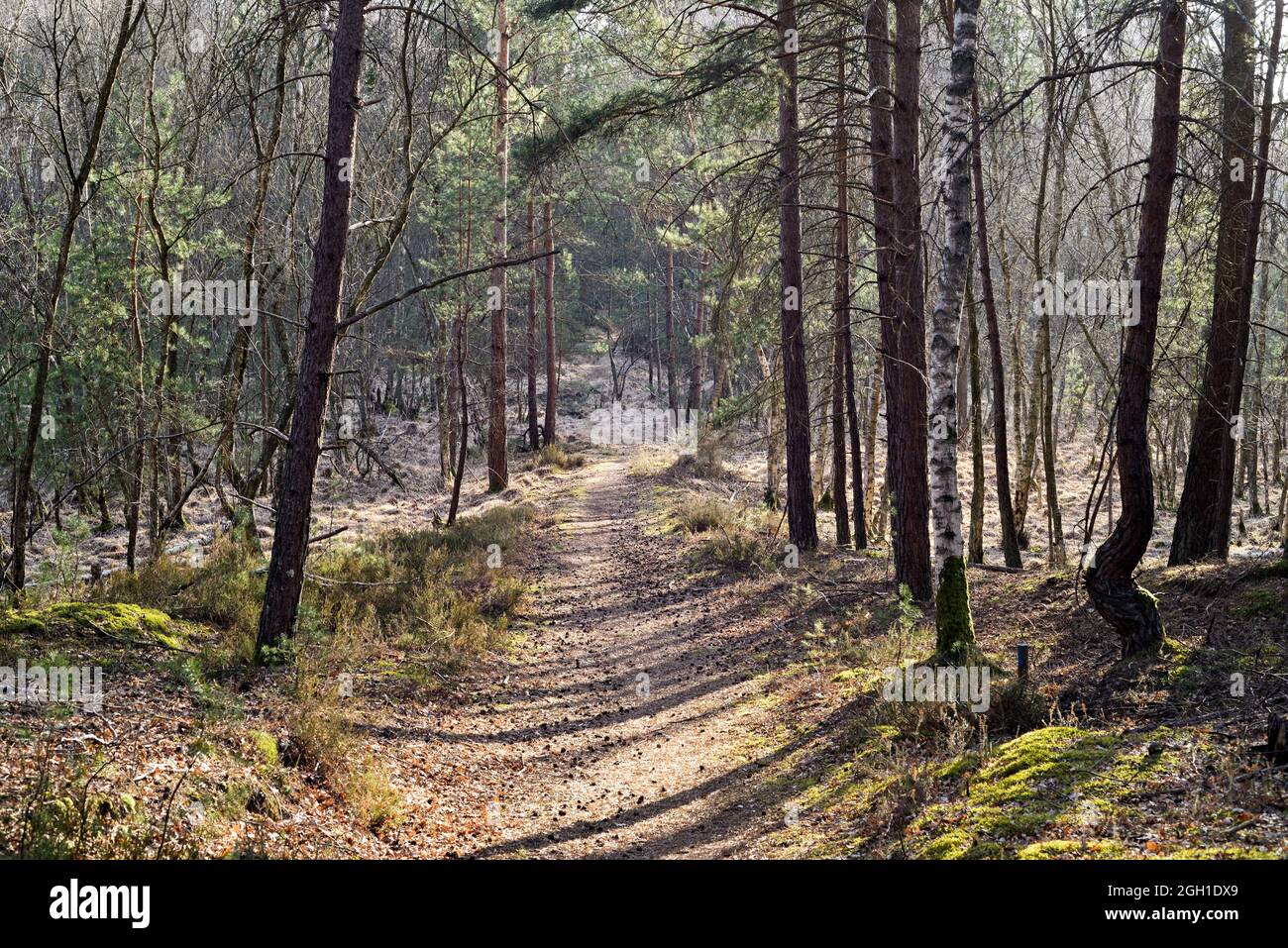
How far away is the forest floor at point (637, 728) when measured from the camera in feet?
14.8

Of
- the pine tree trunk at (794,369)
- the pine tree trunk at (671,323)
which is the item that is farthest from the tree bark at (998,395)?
the pine tree trunk at (671,323)

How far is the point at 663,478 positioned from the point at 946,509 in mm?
18362

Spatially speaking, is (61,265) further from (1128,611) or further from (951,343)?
(1128,611)

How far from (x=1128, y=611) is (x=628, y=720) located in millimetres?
4390

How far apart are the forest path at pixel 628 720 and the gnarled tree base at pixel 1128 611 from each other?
3.00 m

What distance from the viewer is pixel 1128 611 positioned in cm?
671

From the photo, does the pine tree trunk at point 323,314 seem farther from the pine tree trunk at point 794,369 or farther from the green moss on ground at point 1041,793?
the pine tree trunk at point 794,369

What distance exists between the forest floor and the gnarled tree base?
0.72ft

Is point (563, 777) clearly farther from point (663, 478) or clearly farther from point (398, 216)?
point (663, 478)

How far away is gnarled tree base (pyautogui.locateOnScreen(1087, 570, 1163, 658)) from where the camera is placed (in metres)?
6.67

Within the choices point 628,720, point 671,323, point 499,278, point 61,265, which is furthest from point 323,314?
point 671,323

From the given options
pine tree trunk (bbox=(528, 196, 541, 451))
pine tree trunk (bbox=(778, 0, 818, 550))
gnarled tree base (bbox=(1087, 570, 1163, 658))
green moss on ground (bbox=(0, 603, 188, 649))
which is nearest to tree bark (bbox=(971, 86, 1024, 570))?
pine tree trunk (bbox=(778, 0, 818, 550))

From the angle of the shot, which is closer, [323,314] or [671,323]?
[323,314]
